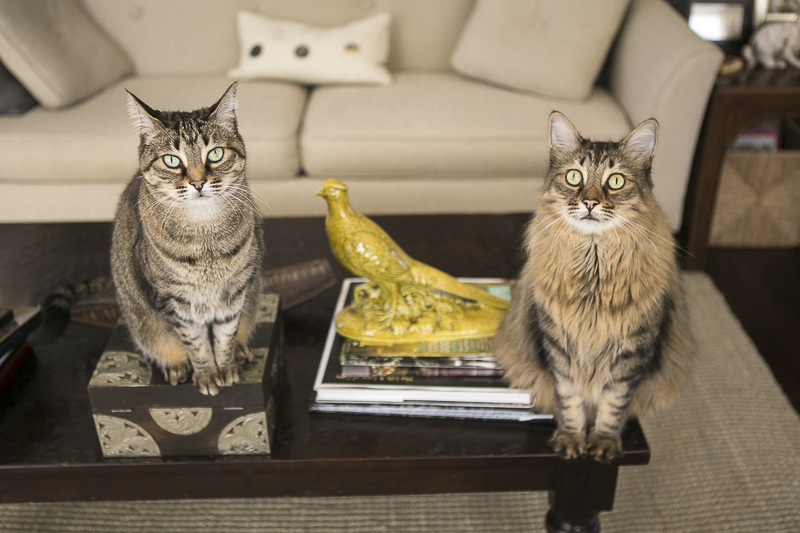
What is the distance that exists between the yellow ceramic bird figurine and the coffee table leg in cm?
27

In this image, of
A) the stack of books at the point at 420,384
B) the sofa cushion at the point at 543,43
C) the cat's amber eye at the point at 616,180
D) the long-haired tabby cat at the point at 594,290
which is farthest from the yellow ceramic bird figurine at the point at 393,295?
the sofa cushion at the point at 543,43

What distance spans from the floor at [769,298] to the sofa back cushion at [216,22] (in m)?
1.38

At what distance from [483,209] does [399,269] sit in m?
1.15

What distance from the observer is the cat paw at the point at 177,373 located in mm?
961

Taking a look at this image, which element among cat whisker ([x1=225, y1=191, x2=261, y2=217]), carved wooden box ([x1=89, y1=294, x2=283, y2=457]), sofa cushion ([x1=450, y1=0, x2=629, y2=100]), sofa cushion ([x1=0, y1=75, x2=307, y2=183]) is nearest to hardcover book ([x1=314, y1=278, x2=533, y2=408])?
carved wooden box ([x1=89, y1=294, x2=283, y2=457])

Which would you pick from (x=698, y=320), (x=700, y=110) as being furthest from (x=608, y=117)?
(x=698, y=320)

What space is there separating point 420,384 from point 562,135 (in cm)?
47

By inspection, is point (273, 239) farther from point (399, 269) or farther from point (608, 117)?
point (608, 117)

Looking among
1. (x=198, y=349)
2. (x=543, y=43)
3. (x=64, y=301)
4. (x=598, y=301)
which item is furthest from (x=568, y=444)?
(x=543, y=43)

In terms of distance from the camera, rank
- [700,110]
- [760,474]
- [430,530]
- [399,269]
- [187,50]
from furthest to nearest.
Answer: [187,50] < [700,110] < [760,474] < [430,530] < [399,269]

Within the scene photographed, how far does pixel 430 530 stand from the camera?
1.28 metres

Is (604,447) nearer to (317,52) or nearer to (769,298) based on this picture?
(769,298)

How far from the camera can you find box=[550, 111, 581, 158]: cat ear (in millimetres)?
915

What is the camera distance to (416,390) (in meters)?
1.03
